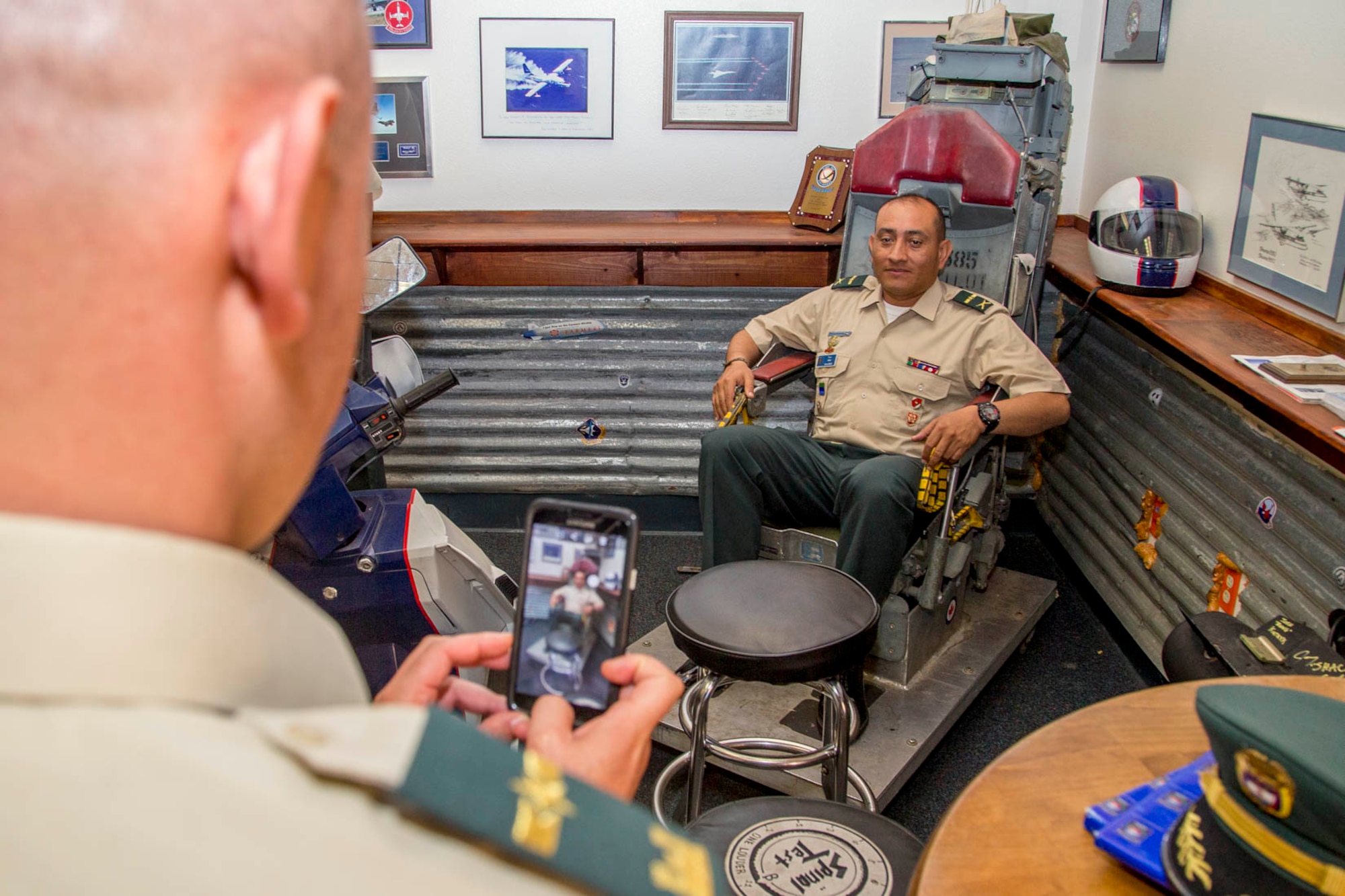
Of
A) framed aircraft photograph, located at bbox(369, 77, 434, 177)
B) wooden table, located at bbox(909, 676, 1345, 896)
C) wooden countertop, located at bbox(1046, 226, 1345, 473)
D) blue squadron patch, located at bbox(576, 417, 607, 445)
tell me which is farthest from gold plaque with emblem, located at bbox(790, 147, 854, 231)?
wooden table, located at bbox(909, 676, 1345, 896)

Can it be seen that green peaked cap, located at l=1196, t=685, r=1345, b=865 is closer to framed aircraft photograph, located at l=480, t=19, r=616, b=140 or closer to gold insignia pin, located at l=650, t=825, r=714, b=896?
gold insignia pin, located at l=650, t=825, r=714, b=896

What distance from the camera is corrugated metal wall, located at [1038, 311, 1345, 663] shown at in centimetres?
213

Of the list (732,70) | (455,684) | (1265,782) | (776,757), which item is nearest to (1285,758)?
(1265,782)

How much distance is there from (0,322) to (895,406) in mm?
2693

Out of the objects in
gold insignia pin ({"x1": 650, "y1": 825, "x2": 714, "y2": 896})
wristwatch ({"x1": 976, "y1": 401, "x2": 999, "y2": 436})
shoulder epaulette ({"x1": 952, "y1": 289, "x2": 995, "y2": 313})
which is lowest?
wristwatch ({"x1": 976, "y1": 401, "x2": 999, "y2": 436})

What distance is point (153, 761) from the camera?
0.32 metres

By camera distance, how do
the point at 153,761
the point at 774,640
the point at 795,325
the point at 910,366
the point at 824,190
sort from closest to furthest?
the point at 153,761 < the point at 774,640 < the point at 910,366 < the point at 795,325 < the point at 824,190

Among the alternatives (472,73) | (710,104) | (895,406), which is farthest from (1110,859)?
(472,73)

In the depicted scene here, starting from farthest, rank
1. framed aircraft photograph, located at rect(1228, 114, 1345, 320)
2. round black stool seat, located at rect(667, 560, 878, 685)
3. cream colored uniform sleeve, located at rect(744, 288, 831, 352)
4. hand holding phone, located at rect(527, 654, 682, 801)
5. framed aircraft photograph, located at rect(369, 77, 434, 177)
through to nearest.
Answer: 1. framed aircraft photograph, located at rect(369, 77, 434, 177)
2. cream colored uniform sleeve, located at rect(744, 288, 831, 352)
3. framed aircraft photograph, located at rect(1228, 114, 1345, 320)
4. round black stool seat, located at rect(667, 560, 878, 685)
5. hand holding phone, located at rect(527, 654, 682, 801)

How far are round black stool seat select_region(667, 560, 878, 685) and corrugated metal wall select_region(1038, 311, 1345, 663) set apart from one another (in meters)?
1.02

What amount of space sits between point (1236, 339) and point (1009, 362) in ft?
1.85

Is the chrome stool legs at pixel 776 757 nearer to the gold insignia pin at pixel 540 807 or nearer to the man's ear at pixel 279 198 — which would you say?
the gold insignia pin at pixel 540 807

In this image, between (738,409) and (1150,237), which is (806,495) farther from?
(1150,237)

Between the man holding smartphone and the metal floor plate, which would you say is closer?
the man holding smartphone
